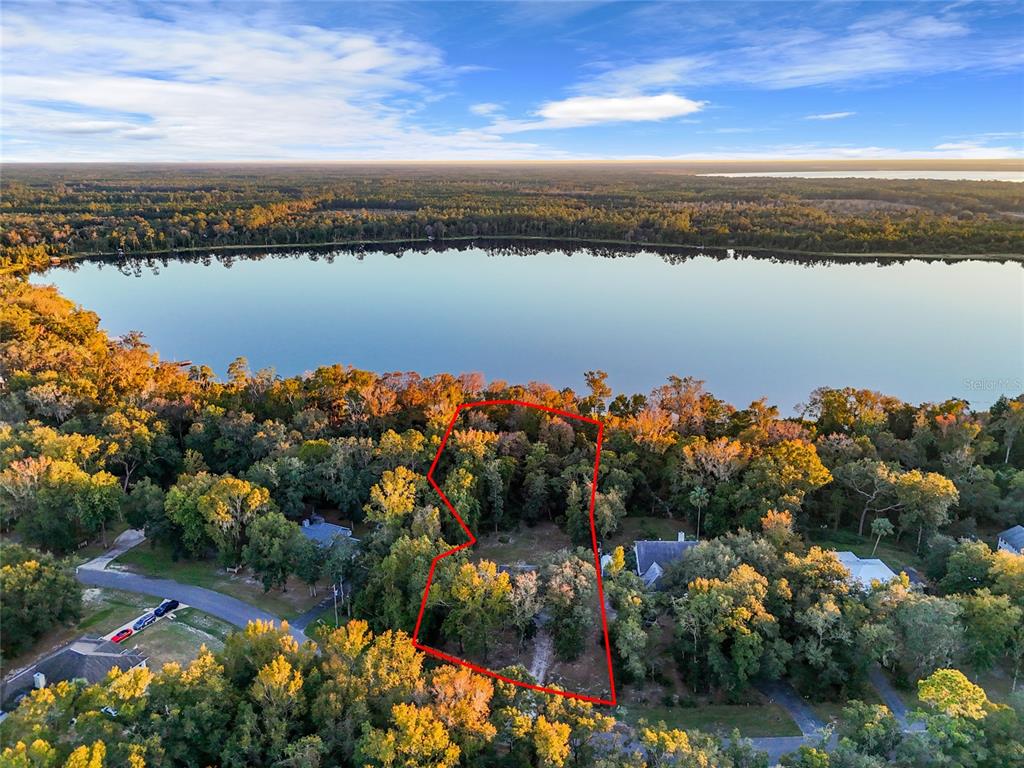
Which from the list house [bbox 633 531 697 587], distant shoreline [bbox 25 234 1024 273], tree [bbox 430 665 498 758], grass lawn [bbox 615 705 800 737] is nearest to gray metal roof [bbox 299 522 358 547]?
tree [bbox 430 665 498 758]

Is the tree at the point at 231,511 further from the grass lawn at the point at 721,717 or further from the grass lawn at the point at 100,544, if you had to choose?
the grass lawn at the point at 721,717

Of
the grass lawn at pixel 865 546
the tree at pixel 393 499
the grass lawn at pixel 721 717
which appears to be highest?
the tree at pixel 393 499

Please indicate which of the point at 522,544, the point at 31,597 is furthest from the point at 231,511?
the point at 522,544

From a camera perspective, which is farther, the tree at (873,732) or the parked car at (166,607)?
the parked car at (166,607)

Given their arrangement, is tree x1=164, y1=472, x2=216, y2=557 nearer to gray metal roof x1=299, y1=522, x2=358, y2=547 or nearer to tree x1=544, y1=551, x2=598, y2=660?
gray metal roof x1=299, y1=522, x2=358, y2=547

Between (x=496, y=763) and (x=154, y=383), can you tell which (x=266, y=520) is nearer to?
(x=496, y=763)

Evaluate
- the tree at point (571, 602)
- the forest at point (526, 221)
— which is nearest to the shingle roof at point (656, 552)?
the tree at point (571, 602)
